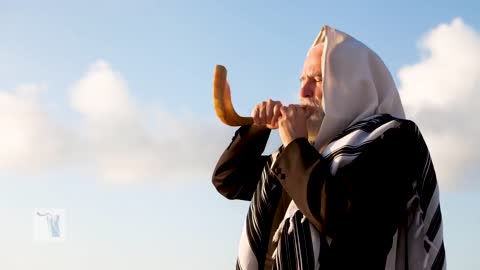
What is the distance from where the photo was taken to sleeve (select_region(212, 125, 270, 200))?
14.4 ft

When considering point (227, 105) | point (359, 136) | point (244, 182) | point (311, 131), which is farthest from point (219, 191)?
point (359, 136)

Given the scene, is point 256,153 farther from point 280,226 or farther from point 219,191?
point 280,226

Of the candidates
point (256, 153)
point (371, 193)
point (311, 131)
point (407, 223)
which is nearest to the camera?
point (371, 193)

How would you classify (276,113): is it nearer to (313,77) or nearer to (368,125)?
(313,77)

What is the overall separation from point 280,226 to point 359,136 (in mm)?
582

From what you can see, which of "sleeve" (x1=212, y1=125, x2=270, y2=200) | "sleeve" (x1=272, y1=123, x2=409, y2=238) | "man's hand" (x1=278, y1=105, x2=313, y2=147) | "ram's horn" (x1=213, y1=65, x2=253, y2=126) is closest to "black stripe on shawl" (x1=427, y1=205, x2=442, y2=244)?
"sleeve" (x1=272, y1=123, x2=409, y2=238)

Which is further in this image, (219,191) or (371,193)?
(219,191)

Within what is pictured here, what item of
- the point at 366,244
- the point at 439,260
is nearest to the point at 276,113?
the point at 366,244

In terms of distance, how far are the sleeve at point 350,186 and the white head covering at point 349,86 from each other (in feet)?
0.74

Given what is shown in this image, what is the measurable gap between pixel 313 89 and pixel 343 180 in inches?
25.9

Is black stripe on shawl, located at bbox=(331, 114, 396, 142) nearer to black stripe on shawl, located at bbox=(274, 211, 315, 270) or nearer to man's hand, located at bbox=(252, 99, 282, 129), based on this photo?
man's hand, located at bbox=(252, 99, 282, 129)

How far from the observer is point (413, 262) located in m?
3.70

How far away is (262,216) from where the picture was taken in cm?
391

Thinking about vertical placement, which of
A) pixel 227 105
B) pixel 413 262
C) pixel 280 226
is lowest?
pixel 413 262
